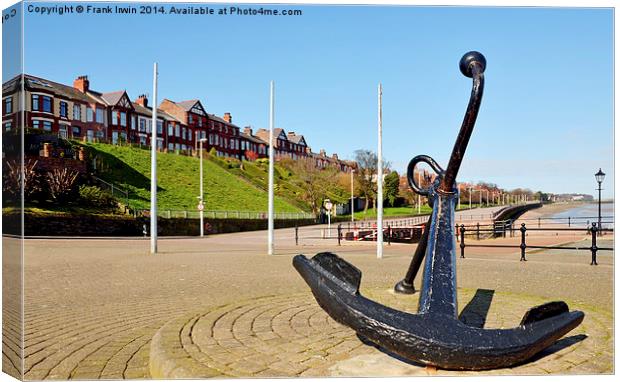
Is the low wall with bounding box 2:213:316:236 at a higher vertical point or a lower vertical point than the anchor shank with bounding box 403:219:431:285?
lower

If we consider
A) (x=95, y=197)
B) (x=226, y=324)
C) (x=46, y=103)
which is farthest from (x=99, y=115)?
(x=226, y=324)

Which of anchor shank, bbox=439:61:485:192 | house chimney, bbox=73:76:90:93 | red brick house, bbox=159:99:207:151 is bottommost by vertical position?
anchor shank, bbox=439:61:485:192

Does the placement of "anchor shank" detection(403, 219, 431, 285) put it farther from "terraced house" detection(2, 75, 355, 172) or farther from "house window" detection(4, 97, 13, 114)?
"terraced house" detection(2, 75, 355, 172)

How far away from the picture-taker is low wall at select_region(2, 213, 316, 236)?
2059 centimetres

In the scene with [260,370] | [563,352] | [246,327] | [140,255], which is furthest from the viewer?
[140,255]

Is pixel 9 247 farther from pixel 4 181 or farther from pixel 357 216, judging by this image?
pixel 357 216

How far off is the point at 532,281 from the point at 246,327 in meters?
5.75

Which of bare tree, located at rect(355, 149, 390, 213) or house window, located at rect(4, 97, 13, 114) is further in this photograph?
bare tree, located at rect(355, 149, 390, 213)

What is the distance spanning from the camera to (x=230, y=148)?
176 ft

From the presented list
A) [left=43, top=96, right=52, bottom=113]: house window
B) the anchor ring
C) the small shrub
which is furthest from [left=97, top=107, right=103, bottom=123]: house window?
the anchor ring

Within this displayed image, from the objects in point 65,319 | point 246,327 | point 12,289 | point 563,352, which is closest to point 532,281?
point 563,352

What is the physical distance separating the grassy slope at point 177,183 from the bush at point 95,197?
1976 millimetres

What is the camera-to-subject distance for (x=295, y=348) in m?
3.65

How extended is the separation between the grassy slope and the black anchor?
2572 cm
